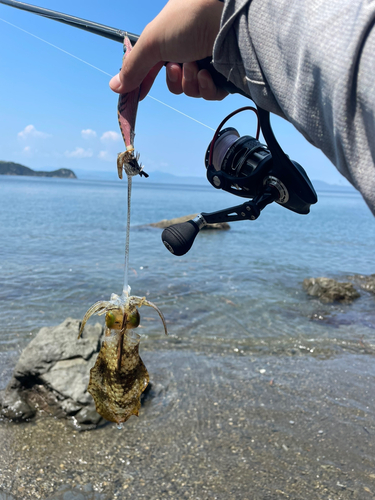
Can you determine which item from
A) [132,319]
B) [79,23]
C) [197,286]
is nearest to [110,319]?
[132,319]

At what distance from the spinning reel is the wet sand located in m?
2.87

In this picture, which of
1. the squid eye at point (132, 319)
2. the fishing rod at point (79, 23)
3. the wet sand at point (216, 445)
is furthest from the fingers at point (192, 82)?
the wet sand at point (216, 445)

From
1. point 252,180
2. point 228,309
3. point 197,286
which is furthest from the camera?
point 197,286

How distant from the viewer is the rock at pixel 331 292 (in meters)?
10.3

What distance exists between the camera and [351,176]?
46.9 inches

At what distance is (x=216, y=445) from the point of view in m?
4.44

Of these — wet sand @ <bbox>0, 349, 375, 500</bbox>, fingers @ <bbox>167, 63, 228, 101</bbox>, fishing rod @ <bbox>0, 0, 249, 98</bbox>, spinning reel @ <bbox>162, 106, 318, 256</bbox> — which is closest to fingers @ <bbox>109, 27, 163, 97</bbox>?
fingers @ <bbox>167, 63, 228, 101</bbox>

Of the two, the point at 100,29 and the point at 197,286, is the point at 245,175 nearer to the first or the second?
the point at 100,29

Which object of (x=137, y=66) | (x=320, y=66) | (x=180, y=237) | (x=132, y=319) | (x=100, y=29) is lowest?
(x=132, y=319)

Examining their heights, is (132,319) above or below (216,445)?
Result: above

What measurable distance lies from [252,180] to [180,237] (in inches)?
25.0

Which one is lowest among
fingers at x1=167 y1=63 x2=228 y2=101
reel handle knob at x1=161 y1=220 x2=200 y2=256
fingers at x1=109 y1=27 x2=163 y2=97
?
reel handle knob at x1=161 y1=220 x2=200 y2=256

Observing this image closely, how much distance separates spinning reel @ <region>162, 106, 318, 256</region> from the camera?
236 centimetres

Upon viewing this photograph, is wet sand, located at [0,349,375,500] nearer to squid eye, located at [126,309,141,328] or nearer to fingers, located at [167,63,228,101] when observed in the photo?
squid eye, located at [126,309,141,328]
